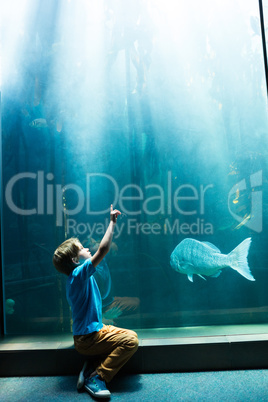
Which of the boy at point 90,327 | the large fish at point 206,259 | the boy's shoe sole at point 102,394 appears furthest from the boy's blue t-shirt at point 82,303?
the large fish at point 206,259

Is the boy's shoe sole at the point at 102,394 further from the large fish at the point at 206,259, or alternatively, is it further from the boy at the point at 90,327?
the large fish at the point at 206,259

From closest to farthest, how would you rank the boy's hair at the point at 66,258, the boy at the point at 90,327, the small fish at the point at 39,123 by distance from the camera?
the boy at the point at 90,327
the boy's hair at the point at 66,258
the small fish at the point at 39,123

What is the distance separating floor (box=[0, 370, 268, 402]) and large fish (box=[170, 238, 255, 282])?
1.17 m

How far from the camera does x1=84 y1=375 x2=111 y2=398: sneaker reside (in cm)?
258

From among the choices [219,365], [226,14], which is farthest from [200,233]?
[226,14]

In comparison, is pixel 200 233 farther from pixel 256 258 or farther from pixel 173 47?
pixel 173 47

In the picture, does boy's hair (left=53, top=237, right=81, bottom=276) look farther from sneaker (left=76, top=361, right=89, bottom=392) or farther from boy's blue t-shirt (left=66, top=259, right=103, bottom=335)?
sneaker (left=76, top=361, right=89, bottom=392)

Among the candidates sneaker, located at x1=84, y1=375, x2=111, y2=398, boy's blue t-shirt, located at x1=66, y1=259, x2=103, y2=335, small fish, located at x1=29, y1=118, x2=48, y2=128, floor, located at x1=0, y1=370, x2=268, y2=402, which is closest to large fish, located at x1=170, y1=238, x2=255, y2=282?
floor, located at x1=0, y1=370, x2=268, y2=402

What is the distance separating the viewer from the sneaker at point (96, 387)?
8.45 feet

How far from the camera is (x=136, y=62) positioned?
4027 mm

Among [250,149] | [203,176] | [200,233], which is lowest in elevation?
[200,233]

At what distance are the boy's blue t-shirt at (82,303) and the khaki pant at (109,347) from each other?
0.07 m

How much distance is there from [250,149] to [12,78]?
118 inches

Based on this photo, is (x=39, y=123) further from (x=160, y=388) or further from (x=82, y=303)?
(x=160, y=388)
